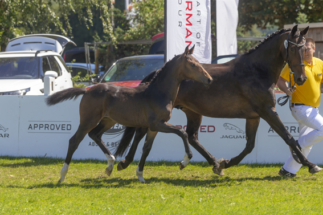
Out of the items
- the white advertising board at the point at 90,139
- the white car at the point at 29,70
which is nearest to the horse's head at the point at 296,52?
the white advertising board at the point at 90,139

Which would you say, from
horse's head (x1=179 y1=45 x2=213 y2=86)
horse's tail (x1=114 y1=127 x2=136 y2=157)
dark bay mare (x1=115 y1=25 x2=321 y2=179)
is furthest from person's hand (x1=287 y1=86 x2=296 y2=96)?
horse's tail (x1=114 y1=127 x2=136 y2=157)

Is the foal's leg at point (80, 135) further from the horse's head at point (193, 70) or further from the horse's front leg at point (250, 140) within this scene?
the horse's front leg at point (250, 140)

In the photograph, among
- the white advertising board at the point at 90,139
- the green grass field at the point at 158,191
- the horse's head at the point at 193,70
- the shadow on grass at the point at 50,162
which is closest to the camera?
the green grass field at the point at 158,191

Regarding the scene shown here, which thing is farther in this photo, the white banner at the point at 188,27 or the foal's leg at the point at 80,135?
the white banner at the point at 188,27

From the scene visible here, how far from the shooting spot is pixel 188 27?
8320 millimetres

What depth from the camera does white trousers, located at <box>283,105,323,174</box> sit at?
5.84 metres

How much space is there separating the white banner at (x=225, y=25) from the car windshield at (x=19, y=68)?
16.6 feet

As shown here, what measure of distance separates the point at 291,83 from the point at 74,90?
3.31 metres

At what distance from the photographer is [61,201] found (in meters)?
4.84

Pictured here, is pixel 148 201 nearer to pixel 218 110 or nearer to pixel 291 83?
pixel 218 110

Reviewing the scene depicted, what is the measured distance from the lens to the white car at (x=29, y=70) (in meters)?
9.88

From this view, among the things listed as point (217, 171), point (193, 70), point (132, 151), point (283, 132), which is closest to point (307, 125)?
point (283, 132)

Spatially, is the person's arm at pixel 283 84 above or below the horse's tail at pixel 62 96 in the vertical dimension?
above

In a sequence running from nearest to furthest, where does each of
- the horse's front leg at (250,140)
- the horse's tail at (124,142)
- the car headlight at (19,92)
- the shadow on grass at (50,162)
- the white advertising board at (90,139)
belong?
the horse's front leg at (250,140) → the horse's tail at (124,142) → the shadow on grass at (50,162) → the white advertising board at (90,139) → the car headlight at (19,92)
